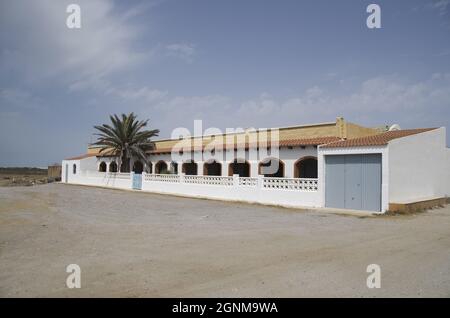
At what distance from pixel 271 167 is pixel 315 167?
9.60 ft

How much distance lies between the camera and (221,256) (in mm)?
6902

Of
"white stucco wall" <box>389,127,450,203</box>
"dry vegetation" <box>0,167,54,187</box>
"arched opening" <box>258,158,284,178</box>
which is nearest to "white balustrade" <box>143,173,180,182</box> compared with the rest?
"arched opening" <box>258,158,284,178</box>

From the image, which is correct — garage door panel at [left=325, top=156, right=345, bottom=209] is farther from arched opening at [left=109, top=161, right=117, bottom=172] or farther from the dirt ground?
arched opening at [left=109, top=161, right=117, bottom=172]

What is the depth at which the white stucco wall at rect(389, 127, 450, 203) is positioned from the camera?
15.1 m

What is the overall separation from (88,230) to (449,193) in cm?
2073

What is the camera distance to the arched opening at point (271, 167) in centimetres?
2220

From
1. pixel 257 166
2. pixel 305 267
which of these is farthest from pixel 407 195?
pixel 305 267

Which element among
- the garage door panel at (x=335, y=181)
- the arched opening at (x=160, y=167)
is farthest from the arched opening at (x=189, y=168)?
the garage door panel at (x=335, y=181)

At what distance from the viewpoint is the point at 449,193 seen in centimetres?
2156

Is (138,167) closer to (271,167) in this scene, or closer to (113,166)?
(113,166)

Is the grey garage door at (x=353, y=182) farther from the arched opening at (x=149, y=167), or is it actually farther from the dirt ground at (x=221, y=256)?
the arched opening at (x=149, y=167)

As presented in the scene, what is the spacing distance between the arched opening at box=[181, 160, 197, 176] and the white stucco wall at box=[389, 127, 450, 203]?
16164 mm
